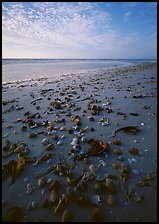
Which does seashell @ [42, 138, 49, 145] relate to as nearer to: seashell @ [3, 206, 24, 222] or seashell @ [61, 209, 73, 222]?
seashell @ [3, 206, 24, 222]

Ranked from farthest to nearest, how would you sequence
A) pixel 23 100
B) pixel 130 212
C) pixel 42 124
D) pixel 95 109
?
pixel 23 100
pixel 95 109
pixel 42 124
pixel 130 212

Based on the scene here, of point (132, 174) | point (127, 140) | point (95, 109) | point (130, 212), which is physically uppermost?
point (95, 109)

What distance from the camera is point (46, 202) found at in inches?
86.3

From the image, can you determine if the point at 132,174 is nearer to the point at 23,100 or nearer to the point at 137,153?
the point at 137,153

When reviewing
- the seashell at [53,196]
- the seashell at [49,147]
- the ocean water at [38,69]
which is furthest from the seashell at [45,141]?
the ocean water at [38,69]

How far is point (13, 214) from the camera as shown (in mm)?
2027

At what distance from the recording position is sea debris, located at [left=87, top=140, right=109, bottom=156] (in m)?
3.13

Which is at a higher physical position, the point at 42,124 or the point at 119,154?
the point at 42,124

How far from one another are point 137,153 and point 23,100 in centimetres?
515

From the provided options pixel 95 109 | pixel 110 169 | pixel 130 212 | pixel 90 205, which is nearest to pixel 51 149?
pixel 110 169

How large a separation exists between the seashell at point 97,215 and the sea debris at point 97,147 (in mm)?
1108

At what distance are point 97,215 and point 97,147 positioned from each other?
1.37 meters

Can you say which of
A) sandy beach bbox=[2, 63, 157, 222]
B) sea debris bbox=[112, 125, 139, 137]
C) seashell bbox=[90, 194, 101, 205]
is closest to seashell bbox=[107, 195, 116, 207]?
sandy beach bbox=[2, 63, 157, 222]

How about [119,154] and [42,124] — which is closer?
[119,154]
